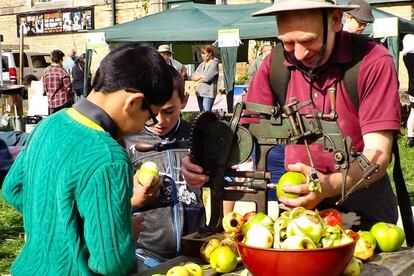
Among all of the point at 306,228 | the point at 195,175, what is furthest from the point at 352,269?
the point at 195,175

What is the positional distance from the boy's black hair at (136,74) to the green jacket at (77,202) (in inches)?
5.9

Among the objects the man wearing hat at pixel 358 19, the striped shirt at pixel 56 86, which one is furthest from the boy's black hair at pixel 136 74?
the striped shirt at pixel 56 86

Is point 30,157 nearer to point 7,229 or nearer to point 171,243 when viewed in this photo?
point 171,243

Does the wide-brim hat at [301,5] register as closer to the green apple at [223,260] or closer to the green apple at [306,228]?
the green apple at [306,228]

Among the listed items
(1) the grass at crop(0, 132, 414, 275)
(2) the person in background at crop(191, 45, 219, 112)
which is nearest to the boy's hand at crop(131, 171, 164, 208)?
(1) the grass at crop(0, 132, 414, 275)

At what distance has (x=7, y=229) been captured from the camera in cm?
651

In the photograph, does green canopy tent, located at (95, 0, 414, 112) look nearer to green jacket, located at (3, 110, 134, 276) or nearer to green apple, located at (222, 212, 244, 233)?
green apple, located at (222, 212, 244, 233)

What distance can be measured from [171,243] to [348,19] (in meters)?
3.82

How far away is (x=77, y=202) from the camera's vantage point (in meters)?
1.77

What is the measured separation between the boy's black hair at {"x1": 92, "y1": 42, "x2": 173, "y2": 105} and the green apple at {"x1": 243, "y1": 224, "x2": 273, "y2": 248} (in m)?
0.47

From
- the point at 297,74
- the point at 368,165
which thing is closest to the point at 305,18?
the point at 297,74

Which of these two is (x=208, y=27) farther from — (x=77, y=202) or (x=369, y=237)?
(x=77, y=202)

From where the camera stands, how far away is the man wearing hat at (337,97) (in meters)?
2.24

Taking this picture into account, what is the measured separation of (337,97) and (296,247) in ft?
2.56
